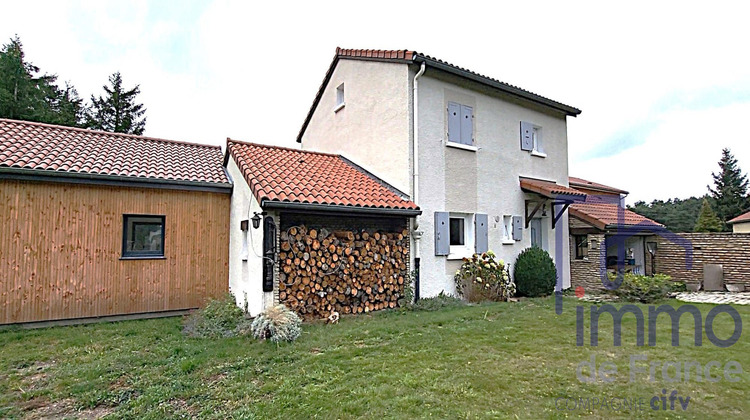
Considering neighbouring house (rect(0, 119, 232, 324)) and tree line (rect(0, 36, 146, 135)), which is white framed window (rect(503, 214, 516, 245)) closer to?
neighbouring house (rect(0, 119, 232, 324))

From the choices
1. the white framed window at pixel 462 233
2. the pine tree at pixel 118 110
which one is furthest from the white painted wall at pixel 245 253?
the pine tree at pixel 118 110

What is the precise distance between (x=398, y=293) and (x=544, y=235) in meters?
6.61

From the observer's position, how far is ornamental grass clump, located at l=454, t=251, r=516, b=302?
1036cm

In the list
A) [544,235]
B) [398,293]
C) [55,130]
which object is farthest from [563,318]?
[55,130]

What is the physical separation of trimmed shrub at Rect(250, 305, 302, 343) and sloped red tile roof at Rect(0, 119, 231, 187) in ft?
14.2

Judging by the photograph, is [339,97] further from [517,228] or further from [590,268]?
[590,268]

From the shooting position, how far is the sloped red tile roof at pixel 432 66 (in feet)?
33.0

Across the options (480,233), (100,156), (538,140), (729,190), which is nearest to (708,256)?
(538,140)

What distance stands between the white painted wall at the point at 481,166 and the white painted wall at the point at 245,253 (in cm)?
410

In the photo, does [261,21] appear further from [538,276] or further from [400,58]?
[538,276]

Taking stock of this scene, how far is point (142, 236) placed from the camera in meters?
9.06

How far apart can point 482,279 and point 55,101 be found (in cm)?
3472

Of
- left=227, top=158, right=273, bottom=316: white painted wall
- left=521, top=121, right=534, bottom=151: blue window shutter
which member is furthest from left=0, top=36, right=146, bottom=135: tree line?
left=521, top=121, right=534, bottom=151: blue window shutter

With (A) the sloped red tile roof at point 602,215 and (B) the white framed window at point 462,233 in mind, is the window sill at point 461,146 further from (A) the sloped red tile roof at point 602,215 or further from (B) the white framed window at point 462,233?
(A) the sloped red tile roof at point 602,215
